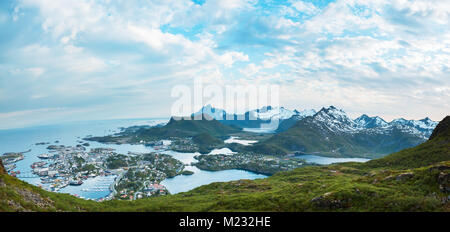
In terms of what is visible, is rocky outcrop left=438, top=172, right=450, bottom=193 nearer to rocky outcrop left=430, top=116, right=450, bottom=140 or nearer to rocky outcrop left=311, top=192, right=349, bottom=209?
rocky outcrop left=311, top=192, right=349, bottom=209

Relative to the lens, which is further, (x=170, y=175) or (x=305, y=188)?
(x=170, y=175)

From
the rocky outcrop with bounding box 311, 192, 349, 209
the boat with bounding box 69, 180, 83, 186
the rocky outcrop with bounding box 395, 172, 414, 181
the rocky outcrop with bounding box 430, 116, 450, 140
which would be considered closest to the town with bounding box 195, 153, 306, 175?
the boat with bounding box 69, 180, 83, 186

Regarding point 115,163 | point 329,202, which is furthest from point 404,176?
point 115,163

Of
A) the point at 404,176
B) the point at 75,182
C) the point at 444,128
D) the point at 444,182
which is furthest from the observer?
the point at 75,182

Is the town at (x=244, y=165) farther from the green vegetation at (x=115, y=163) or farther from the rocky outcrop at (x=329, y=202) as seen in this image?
the rocky outcrop at (x=329, y=202)

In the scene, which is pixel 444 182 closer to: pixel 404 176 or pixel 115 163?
pixel 404 176

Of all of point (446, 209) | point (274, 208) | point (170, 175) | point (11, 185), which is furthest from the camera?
point (170, 175)

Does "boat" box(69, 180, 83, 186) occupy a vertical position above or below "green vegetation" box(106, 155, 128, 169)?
below

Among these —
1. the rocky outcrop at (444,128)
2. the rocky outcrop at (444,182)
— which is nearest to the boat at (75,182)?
the rocky outcrop at (444,182)
